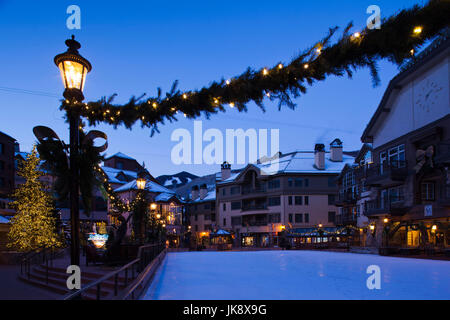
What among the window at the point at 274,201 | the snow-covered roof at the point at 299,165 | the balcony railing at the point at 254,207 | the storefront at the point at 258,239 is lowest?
the storefront at the point at 258,239

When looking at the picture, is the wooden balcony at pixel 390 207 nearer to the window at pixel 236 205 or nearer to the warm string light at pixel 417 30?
the warm string light at pixel 417 30

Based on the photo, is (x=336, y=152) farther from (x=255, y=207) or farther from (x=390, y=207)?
(x=390, y=207)

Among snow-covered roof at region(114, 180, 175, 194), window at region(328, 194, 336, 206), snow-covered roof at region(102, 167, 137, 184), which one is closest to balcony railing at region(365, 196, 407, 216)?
window at region(328, 194, 336, 206)

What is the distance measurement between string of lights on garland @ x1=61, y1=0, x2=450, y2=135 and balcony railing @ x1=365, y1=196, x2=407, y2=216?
29385 millimetres

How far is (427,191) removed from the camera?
89.6 ft

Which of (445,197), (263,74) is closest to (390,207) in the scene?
(445,197)

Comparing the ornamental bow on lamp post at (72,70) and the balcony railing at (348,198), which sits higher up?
the ornamental bow on lamp post at (72,70)

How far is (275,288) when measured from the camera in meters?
9.31

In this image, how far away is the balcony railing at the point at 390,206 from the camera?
29.3m

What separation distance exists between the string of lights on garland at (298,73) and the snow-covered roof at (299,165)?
53.5 metres

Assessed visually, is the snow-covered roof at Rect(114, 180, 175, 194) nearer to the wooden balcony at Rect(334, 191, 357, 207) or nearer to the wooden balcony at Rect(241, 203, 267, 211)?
the wooden balcony at Rect(241, 203, 267, 211)

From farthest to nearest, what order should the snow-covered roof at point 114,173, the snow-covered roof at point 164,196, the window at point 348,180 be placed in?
the snow-covered roof at point 114,173 → the snow-covered roof at point 164,196 → the window at point 348,180

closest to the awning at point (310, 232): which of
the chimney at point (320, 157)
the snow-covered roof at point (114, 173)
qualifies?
the chimney at point (320, 157)

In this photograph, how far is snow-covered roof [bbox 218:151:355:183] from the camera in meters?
56.5
